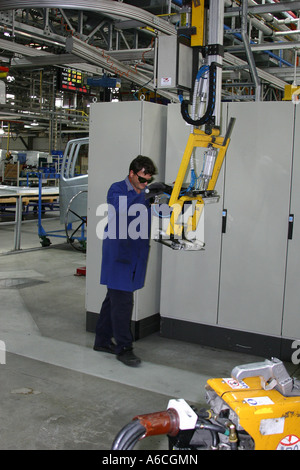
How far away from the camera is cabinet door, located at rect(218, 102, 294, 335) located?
3.75 metres

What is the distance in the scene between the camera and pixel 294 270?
12.3ft

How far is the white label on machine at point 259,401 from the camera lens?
5.75 ft

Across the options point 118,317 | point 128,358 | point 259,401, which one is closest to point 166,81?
point 118,317

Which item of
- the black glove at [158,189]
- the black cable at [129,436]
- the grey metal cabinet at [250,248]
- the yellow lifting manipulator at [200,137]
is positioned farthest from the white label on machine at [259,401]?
the grey metal cabinet at [250,248]

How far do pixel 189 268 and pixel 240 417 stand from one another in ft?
8.06

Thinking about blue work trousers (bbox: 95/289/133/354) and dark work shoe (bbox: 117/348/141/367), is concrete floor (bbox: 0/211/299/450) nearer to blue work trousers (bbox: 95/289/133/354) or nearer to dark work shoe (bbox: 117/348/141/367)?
dark work shoe (bbox: 117/348/141/367)

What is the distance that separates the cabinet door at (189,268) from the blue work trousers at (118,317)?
24.6 inches

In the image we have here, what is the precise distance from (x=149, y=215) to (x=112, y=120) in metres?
1.05

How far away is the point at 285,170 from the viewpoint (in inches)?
147

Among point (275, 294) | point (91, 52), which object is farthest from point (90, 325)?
point (91, 52)

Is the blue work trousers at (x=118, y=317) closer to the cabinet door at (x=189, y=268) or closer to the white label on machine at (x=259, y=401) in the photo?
the cabinet door at (x=189, y=268)

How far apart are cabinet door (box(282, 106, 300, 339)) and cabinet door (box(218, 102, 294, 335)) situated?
0.04 m

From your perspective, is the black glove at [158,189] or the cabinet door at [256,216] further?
the cabinet door at [256,216]
